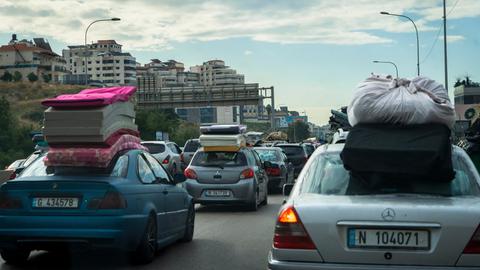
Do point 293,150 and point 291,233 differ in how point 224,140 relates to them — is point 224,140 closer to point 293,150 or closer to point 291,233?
point 291,233

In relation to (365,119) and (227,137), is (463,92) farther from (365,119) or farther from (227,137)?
(365,119)

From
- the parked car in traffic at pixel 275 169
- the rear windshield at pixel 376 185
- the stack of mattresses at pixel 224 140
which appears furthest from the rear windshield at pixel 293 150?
the rear windshield at pixel 376 185

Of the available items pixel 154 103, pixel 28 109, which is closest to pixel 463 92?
pixel 154 103

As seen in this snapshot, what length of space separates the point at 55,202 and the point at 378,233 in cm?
416

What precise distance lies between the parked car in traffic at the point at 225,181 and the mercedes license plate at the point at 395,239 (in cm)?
1087

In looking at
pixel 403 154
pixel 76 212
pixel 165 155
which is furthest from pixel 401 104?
pixel 165 155

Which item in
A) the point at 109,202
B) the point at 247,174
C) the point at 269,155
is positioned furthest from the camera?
the point at 269,155

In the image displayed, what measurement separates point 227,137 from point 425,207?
12.4 meters

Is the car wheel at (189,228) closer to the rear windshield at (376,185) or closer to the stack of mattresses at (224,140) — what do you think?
the rear windshield at (376,185)

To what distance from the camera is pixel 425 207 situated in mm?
5195

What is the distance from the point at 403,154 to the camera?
5.78 m

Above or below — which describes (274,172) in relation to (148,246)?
below

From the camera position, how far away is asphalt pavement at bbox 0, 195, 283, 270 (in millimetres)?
8773

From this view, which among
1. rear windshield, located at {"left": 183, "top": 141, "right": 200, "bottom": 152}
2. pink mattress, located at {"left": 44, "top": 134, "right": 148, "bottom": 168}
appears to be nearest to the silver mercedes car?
pink mattress, located at {"left": 44, "top": 134, "right": 148, "bottom": 168}
